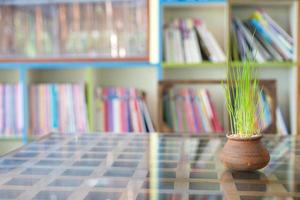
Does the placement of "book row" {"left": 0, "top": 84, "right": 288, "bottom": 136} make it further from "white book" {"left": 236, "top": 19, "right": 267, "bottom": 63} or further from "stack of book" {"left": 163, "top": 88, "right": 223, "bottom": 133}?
"white book" {"left": 236, "top": 19, "right": 267, "bottom": 63}

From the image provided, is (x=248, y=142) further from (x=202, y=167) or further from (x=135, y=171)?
(x=135, y=171)

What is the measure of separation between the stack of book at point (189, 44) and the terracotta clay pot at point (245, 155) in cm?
136

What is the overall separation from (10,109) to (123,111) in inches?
27.6

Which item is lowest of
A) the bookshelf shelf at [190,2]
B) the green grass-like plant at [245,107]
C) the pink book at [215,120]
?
the pink book at [215,120]

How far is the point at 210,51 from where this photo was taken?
2.38 metres

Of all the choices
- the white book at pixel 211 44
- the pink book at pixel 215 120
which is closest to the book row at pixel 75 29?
the white book at pixel 211 44

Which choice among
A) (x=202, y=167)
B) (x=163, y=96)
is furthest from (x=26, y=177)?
(x=163, y=96)

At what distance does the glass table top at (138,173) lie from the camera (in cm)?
85

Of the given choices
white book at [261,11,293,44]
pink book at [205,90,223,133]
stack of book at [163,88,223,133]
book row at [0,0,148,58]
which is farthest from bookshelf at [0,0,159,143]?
white book at [261,11,293,44]

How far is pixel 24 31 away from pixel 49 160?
159cm

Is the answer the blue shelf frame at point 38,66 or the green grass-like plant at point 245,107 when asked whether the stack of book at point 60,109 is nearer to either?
the blue shelf frame at point 38,66

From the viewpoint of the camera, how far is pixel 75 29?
253 centimetres

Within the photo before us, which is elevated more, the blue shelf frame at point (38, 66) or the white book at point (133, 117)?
the blue shelf frame at point (38, 66)

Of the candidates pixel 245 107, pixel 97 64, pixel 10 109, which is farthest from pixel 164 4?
pixel 245 107
